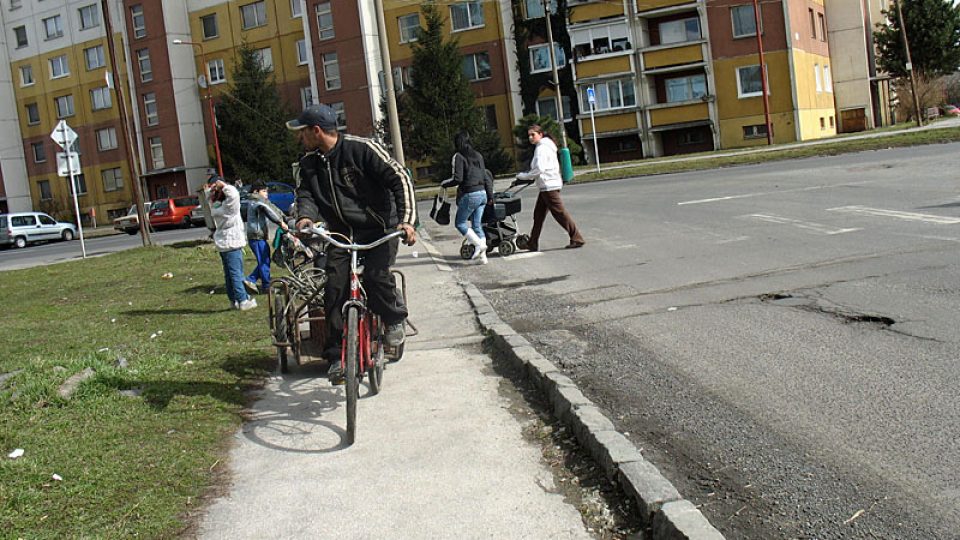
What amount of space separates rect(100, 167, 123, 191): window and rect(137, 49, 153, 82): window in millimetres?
6987

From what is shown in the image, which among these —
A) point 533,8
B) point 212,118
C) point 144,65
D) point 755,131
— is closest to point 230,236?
point 755,131

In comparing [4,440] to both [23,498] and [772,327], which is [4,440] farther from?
[772,327]

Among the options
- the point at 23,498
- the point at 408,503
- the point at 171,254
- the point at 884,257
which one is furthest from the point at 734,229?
the point at 171,254

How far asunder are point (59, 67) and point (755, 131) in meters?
50.3

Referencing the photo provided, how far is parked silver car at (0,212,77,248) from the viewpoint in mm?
43594

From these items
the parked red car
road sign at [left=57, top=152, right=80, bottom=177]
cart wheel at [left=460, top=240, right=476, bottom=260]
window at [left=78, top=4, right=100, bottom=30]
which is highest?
window at [left=78, top=4, right=100, bottom=30]

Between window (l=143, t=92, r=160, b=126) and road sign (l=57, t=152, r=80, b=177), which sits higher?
window (l=143, t=92, r=160, b=126)

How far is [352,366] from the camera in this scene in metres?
5.63

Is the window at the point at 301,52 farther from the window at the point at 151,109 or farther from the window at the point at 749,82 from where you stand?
the window at the point at 749,82

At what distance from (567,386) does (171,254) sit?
16552 mm

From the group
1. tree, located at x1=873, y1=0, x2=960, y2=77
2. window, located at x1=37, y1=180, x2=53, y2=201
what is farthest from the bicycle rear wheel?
window, located at x1=37, y1=180, x2=53, y2=201

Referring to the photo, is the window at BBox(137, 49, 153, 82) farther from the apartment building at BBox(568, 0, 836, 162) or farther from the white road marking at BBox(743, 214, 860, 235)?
the white road marking at BBox(743, 214, 860, 235)

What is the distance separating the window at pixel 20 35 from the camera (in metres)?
70.6

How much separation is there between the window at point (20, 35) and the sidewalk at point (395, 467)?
7351 cm
